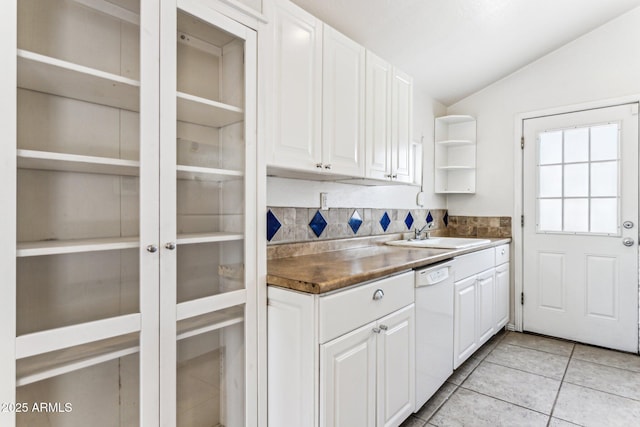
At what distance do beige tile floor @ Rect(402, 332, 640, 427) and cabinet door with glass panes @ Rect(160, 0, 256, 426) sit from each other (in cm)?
115

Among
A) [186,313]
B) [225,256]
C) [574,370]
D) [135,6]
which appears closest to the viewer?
[135,6]

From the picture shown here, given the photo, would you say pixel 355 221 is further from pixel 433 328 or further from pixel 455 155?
pixel 455 155

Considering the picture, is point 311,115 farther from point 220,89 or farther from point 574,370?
point 574,370

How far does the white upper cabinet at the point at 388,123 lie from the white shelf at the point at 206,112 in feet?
3.12

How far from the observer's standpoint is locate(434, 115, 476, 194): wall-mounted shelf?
3578mm

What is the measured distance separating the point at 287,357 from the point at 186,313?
0.44 metres

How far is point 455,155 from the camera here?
372 cm

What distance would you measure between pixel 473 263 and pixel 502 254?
0.83 meters

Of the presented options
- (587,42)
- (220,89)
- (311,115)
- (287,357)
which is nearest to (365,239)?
(311,115)

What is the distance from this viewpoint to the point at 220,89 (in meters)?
1.40

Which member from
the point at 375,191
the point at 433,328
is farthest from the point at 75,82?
the point at 375,191

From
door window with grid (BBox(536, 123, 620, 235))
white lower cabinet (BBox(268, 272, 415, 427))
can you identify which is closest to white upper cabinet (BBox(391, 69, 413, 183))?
white lower cabinet (BBox(268, 272, 415, 427))

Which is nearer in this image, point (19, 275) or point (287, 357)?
point (19, 275)

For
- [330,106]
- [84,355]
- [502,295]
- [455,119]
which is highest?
[455,119]
